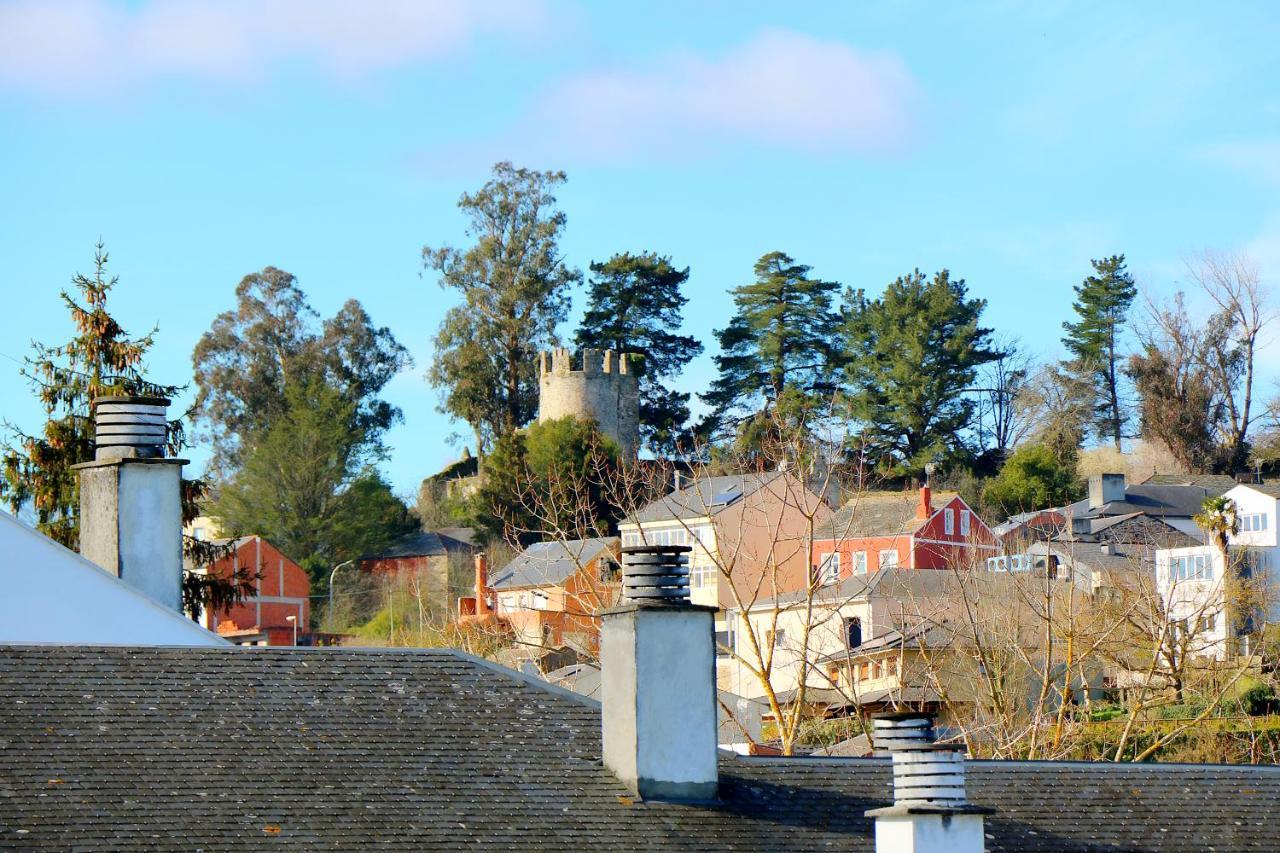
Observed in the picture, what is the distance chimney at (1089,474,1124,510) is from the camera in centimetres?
7781

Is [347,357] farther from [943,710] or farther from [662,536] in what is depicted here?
[943,710]

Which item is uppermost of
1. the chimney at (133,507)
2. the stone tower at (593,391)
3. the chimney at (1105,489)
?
the stone tower at (593,391)

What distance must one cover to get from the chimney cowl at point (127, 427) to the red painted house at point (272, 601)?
4990cm

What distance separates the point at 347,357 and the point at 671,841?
75778 mm

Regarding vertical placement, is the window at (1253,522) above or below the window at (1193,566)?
above

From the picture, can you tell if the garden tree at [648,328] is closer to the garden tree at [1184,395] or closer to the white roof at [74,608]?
the garden tree at [1184,395]

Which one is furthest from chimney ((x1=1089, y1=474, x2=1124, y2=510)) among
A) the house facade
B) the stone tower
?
the house facade

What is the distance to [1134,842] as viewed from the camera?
12.2 meters

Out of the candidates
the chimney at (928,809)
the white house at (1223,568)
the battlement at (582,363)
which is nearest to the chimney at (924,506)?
the white house at (1223,568)

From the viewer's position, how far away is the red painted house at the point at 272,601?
221 ft

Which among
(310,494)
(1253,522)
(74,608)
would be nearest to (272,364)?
(310,494)

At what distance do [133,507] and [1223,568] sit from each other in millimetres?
36906

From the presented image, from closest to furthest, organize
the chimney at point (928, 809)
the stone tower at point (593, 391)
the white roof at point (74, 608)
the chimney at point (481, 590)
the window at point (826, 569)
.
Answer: the chimney at point (928, 809), the white roof at point (74, 608), the window at point (826, 569), the chimney at point (481, 590), the stone tower at point (593, 391)

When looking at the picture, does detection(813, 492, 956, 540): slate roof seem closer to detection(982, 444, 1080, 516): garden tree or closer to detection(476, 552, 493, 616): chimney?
detection(982, 444, 1080, 516): garden tree
